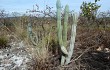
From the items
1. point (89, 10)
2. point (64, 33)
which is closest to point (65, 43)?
point (64, 33)

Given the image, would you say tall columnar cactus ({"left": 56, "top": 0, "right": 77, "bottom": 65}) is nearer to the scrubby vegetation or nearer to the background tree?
the scrubby vegetation

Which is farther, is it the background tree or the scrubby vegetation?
the background tree

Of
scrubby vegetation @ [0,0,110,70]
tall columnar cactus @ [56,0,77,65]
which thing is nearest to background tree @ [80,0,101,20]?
scrubby vegetation @ [0,0,110,70]

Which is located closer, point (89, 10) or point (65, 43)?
point (65, 43)

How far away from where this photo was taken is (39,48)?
554cm

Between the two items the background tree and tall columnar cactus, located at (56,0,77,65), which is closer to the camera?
tall columnar cactus, located at (56,0,77,65)

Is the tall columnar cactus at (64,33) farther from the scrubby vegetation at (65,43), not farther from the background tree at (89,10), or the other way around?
the background tree at (89,10)

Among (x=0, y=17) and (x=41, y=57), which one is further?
(x=0, y=17)

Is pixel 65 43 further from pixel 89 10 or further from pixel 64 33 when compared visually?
pixel 89 10

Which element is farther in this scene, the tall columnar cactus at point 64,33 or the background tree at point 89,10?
the background tree at point 89,10

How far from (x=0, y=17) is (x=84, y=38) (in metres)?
6.61

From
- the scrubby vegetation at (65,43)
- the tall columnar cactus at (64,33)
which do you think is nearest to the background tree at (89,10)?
the scrubby vegetation at (65,43)

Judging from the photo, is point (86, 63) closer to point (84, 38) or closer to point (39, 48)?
point (39, 48)

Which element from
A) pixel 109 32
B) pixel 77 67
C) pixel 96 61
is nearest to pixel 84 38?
pixel 109 32
